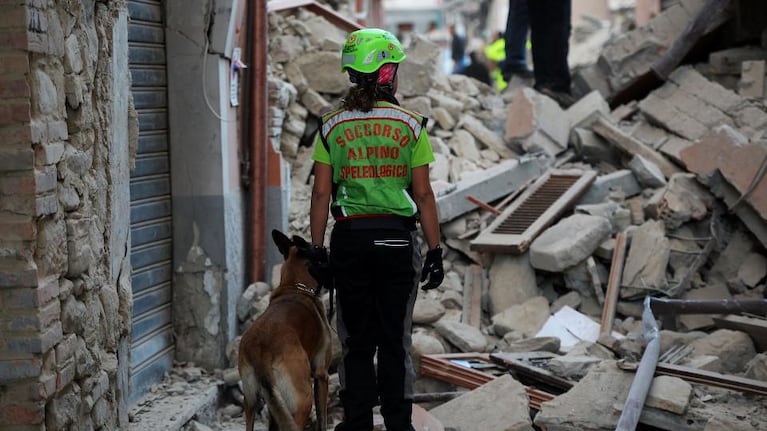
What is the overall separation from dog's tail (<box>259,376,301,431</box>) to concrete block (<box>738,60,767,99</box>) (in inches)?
283

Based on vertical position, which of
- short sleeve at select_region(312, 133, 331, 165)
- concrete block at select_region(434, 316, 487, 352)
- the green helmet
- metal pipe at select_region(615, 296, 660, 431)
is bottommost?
concrete block at select_region(434, 316, 487, 352)

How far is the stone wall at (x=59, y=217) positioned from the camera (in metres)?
4.09

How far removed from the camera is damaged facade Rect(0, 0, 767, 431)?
14.1 ft

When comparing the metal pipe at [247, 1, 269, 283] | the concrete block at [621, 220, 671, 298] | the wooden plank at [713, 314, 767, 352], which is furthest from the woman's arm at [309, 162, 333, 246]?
the concrete block at [621, 220, 671, 298]

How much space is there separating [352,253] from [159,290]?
243cm

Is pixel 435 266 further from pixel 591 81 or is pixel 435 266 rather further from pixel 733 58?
pixel 591 81

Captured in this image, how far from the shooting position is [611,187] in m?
9.28

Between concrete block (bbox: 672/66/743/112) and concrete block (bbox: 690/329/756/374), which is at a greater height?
concrete block (bbox: 672/66/743/112)

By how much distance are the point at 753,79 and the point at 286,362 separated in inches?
285

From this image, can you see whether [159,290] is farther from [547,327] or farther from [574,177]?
[574,177]

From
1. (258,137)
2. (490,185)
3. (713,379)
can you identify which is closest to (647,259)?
(490,185)

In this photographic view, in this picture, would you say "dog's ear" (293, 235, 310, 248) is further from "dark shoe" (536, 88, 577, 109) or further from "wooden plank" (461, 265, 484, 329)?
"dark shoe" (536, 88, 577, 109)

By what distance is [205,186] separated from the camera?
7086 millimetres

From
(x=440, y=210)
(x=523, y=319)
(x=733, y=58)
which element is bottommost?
(x=523, y=319)
